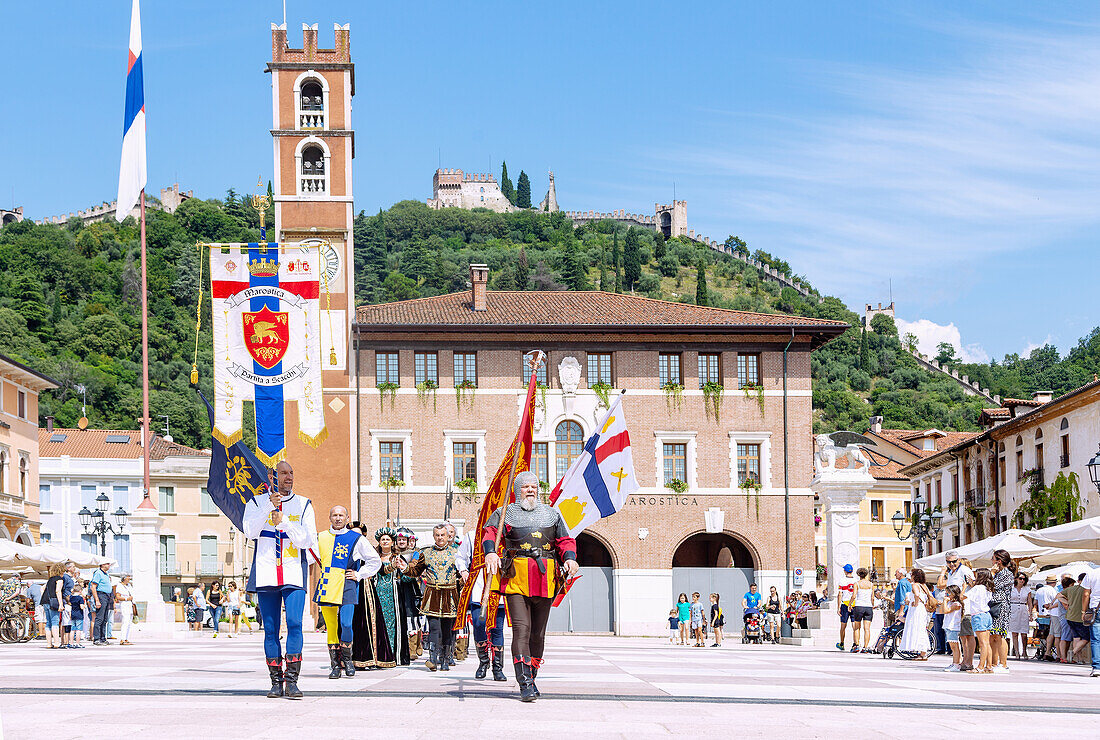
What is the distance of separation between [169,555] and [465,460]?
35239mm

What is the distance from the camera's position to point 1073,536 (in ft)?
76.7

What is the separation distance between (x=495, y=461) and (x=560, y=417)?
2745mm

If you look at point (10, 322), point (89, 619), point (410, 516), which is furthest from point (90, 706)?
point (10, 322)

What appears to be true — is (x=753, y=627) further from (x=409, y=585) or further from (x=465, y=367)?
(x=409, y=585)

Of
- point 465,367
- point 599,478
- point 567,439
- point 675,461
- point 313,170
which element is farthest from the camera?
point 313,170

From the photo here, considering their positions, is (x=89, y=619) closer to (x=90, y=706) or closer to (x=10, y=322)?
(x=90, y=706)

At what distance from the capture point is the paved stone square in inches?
340

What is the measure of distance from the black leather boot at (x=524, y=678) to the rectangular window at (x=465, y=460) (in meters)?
35.9

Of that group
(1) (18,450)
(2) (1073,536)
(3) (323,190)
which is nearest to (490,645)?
(2) (1073,536)

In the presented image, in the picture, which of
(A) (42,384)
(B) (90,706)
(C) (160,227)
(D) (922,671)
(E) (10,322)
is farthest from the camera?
(C) (160,227)

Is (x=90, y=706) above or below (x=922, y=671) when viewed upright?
above

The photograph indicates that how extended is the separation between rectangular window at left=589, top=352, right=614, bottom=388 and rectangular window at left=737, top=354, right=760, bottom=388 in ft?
15.5

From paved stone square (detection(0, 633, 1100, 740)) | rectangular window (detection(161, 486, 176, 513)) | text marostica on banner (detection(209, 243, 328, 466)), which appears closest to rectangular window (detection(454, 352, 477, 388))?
text marostica on banner (detection(209, 243, 328, 466))

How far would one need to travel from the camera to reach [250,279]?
25000mm
